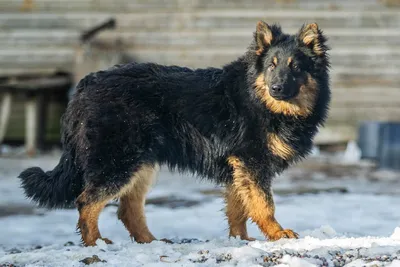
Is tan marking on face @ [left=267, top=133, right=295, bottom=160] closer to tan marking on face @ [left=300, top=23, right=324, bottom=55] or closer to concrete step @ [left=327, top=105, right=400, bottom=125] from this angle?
tan marking on face @ [left=300, top=23, right=324, bottom=55]

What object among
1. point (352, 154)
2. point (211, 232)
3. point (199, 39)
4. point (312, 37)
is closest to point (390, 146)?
point (352, 154)

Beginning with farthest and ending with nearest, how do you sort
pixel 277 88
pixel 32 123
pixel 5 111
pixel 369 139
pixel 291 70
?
pixel 5 111, pixel 32 123, pixel 369 139, pixel 291 70, pixel 277 88

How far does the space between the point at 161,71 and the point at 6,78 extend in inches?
322

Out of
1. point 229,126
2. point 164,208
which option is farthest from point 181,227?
point 229,126

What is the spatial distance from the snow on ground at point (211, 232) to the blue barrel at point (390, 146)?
172cm

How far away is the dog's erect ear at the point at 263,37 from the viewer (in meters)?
5.59

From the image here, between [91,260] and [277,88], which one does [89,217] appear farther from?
[277,88]

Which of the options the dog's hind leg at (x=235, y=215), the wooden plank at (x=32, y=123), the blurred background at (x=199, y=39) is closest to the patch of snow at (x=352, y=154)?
the blurred background at (x=199, y=39)

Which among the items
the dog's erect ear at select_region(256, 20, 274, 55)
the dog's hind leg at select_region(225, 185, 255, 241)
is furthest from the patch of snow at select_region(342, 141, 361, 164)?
the dog's erect ear at select_region(256, 20, 274, 55)

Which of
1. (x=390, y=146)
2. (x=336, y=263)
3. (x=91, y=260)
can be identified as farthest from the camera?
(x=390, y=146)

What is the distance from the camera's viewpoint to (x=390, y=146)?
37.1 feet

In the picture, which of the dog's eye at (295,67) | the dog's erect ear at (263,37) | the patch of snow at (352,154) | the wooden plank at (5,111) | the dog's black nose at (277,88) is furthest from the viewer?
the wooden plank at (5,111)

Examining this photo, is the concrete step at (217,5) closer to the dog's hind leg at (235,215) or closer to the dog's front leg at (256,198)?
the dog's hind leg at (235,215)

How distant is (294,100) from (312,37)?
517 mm
